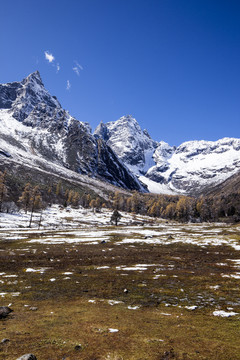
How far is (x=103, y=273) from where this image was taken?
23.5 metres

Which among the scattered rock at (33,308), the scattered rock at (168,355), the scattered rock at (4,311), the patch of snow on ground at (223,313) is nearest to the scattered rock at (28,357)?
the scattered rock at (168,355)

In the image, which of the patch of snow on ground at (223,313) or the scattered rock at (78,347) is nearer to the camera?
the scattered rock at (78,347)

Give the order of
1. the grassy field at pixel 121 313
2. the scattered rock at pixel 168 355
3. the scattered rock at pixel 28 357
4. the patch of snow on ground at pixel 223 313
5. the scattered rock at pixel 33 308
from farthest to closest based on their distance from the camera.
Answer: the scattered rock at pixel 33 308 → the patch of snow on ground at pixel 223 313 → the grassy field at pixel 121 313 → the scattered rock at pixel 168 355 → the scattered rock at pixel 28 357

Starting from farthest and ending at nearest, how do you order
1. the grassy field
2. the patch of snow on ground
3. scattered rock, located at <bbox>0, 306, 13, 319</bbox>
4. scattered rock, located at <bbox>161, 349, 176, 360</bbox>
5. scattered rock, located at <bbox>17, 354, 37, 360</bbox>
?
the patch of snow on ground < scattered rock, located at <bbox>0, 306, 13, 319</bbox> < the grassy field < scattered rock, located at <bbox>161, 349, 176, 360</bbox> < scattered rock, located at <bbox>17, 354, 37, 360</bbox>

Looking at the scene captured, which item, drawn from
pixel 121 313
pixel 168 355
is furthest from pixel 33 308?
pixel 168 355

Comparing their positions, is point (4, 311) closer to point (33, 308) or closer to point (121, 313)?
point (33, 308)

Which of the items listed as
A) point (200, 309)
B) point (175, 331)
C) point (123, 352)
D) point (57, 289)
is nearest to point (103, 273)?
point (57, 289)

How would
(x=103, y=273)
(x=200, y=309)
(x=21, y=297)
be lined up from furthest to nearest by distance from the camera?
1. (x=103, y=273)
2. (x=21, y=297)
3. (x=200, y=309)

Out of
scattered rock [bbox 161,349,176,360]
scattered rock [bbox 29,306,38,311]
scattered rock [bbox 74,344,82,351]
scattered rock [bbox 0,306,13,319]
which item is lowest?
scattered rock [bbox 29,306,38,311]

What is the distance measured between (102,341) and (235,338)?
19.0 ft

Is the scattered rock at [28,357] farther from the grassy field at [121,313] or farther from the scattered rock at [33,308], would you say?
the scattered rock at [33,308]

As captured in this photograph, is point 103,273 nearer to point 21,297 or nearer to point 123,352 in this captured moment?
point 21,297

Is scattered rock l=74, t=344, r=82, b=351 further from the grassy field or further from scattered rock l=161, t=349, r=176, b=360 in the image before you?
scattered rock l=161, t=349, r=176, b=360

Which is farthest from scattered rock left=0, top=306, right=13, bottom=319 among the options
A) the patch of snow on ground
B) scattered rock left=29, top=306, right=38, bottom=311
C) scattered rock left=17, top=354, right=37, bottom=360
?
the patch of snow on ground
